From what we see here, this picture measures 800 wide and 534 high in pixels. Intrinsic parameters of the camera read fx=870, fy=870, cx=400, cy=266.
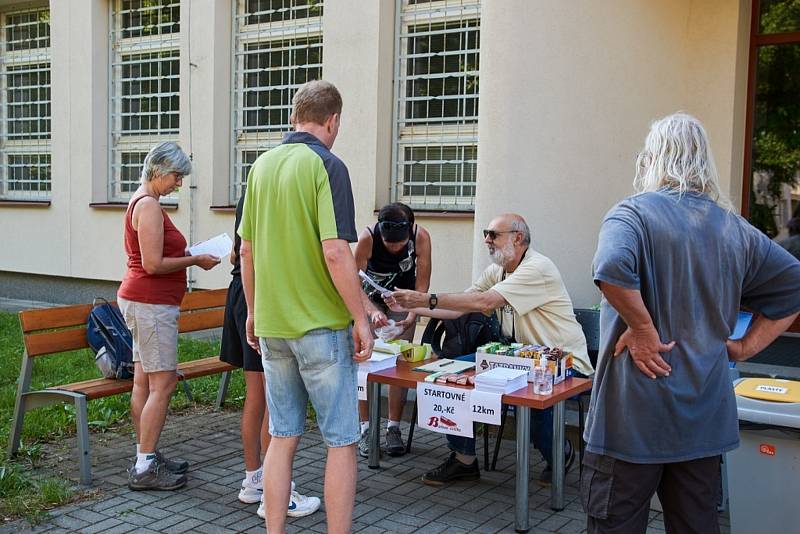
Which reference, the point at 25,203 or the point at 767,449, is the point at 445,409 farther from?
the point at 25,203

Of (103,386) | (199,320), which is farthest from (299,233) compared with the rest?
(199,320)

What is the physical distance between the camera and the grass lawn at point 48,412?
453 cm

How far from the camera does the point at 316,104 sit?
3576 millimetres

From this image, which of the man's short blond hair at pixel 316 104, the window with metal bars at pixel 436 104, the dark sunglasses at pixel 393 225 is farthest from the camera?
the window with metal bars at pixel 436 104

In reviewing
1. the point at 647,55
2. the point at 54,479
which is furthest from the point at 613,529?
the point at 647,55

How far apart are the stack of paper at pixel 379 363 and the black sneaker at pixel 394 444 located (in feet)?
2.63

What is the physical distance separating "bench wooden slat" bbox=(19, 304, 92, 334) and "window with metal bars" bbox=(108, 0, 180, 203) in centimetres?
536

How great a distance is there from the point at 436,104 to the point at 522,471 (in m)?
5.04

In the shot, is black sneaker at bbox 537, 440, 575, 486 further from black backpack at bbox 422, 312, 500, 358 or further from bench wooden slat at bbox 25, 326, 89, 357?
bench wooden slat at bbox 25, 326, 89, 357

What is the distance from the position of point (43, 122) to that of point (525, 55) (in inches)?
334

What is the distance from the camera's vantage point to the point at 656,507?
4.46 metres

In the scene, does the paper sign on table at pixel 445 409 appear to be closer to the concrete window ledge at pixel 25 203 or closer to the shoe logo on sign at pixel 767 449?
the shoe logo on sign at pixel 767 449

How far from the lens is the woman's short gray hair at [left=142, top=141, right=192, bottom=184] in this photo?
4688 millimetres

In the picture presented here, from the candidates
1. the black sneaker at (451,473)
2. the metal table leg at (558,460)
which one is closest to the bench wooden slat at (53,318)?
the black sneaker at (451,473)
